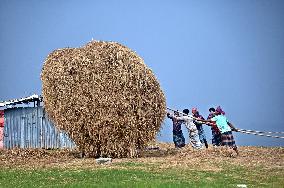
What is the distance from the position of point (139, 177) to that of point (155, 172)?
1.03 meters

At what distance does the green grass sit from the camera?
31.9ft

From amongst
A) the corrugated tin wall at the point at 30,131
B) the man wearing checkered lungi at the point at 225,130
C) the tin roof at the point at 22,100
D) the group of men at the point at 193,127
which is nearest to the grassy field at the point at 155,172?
the man wearing checkered lungi at the point at 225,130

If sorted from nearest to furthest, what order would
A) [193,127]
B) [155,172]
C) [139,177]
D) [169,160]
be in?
1. [139,177]
2. [155,172]
3. [169,160]
4. [193,127]

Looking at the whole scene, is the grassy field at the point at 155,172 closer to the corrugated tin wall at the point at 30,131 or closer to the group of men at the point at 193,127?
the group of men at the point at 193,127

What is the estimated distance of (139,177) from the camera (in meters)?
10.8

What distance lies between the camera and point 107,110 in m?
15.1

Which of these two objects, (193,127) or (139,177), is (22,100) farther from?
(139,177)

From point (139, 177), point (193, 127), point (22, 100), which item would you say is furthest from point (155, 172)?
point (22, 100)

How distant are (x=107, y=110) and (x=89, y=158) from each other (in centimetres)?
194

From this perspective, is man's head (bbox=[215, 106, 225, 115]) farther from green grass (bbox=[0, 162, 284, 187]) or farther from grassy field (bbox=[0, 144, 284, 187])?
green grass (bbox=[0, 162, 284, 187])

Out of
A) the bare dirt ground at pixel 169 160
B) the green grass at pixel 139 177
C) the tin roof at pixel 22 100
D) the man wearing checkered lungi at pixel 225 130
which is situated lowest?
the green grass at pixel 139 177

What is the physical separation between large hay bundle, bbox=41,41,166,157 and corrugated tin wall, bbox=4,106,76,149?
8.73 metres

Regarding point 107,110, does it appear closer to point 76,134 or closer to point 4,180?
point 76,134

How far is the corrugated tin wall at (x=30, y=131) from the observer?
2484 centimetres
